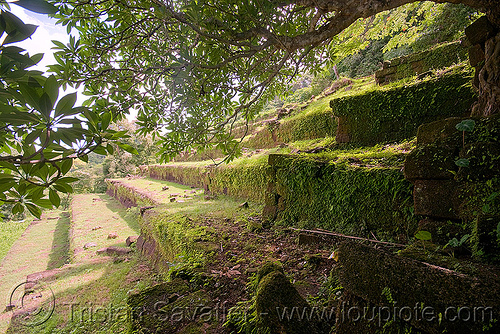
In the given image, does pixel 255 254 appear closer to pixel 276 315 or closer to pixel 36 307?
pixel 276 315

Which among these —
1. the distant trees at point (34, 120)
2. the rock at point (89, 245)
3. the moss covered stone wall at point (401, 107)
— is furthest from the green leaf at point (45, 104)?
the rock at point (89, 245)

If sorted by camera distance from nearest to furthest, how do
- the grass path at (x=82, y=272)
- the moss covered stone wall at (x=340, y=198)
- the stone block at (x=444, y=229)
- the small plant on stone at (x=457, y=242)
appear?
1. the small plant on stone at (x=457, y=242)
2. the stone block at (x=444, y=229)
3. the moss covered stone wall at (x=340, y=198)
4. the grass path at (x=82, y=272)

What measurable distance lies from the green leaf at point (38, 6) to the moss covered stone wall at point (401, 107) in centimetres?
414

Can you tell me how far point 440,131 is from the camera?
2014 mm

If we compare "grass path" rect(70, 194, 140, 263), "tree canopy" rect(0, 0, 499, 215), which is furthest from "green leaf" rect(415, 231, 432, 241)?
"grass path" rect(70, 194, 140, 263)

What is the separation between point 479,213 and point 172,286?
2547 millimetres

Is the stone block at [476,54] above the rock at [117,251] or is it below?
above

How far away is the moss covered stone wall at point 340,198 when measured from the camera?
2.29 metres

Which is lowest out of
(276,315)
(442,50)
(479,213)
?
(276,315)

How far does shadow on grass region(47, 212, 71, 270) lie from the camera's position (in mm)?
7453

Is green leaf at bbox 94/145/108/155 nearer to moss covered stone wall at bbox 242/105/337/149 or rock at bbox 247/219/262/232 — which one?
rock at bbox 247/219/262/232

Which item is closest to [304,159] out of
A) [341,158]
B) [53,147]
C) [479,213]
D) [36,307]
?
[341,158]

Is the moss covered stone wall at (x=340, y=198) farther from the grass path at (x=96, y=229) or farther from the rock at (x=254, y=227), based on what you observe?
the grass path at (x=96, y=229)

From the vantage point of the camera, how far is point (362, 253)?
1.37 metres
